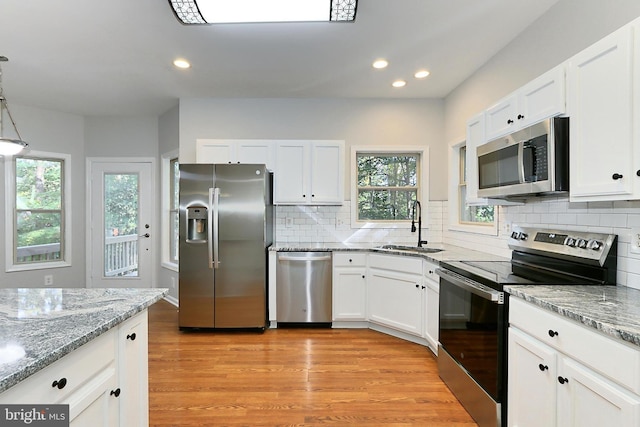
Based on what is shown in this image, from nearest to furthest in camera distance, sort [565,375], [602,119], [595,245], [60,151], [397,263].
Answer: [565,375], [602,119], [595,245], [397,263], [60,151]

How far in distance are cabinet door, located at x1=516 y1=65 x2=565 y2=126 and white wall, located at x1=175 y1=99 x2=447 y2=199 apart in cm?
200

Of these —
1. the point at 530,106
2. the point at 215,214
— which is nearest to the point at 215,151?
the point at 215,214

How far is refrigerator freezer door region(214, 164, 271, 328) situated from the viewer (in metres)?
3.38

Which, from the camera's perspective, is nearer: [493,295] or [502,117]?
[493,295]

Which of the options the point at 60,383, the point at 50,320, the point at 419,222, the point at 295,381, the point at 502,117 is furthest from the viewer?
the point at 419,222

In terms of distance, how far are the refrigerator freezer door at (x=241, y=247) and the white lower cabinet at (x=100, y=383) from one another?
1.87 metres

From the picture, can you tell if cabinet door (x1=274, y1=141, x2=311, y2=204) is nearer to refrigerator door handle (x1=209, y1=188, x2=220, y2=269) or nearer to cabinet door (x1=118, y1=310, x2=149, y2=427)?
refrigerator door handle (x1=209, y1=188, x2=220, y2=269)

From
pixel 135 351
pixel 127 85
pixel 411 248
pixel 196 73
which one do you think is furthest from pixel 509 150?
pixel 127 85

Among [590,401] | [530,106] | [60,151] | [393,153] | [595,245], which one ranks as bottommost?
[590,401]

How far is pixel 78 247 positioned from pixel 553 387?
5637mm

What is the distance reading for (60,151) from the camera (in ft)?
15.2

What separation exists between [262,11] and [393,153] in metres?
2.43

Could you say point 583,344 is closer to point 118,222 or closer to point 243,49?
point 243,49

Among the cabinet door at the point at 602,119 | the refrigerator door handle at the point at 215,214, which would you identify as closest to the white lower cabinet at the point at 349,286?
the refrigerator door handle at the point at 215,214
